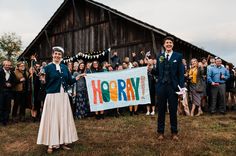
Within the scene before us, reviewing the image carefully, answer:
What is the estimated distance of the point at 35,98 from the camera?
1045 centimetres

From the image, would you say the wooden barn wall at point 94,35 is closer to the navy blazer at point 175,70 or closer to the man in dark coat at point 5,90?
the man in dark coat at point 5,90

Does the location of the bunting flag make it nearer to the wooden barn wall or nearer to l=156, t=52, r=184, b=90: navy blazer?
the wooden barn wall

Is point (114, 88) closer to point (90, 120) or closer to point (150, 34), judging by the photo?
point (90, 120)

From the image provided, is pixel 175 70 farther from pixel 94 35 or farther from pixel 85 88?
pixel 94 35

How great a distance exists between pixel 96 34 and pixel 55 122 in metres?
12.2

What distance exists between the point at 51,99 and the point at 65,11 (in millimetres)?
15169

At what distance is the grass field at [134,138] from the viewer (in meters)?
6.09

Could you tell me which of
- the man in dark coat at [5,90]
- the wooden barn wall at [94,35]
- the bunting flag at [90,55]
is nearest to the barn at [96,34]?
the wooden barn wall at [94,35]

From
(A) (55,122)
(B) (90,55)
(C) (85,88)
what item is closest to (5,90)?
(C) (85,88)

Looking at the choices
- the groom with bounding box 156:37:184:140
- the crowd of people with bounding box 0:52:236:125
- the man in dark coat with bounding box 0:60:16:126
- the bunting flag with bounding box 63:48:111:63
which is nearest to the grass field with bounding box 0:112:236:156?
the man in dark coat with bounding box 0:60:16:126

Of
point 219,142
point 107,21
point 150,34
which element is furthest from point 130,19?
point 219,142

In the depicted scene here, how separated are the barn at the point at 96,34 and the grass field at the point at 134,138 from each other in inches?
228

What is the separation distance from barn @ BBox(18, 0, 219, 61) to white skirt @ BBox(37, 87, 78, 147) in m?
8.26

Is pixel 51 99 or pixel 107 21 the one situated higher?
pixel 107 21
